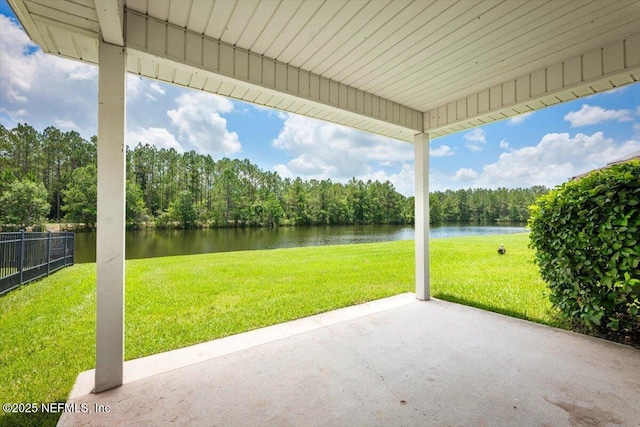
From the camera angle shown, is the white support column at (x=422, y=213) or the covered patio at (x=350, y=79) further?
the white support column at (x=422, y=213)

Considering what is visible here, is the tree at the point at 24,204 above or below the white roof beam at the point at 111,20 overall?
below

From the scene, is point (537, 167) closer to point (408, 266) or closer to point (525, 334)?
point (408, 266)

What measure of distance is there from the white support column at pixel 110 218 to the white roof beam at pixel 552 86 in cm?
324

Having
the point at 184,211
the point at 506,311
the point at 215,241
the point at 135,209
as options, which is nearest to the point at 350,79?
the point at 506,311

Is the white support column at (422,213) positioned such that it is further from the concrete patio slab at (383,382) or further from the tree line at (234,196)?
the tree line at (234,196)

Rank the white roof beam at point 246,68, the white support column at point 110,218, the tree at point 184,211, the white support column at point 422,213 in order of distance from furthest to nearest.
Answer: the tree at point 184,211
the white support column at point 422,213
the white roof beam at point 246,68
the white support column at point 110,218

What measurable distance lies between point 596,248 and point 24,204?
25.0ft

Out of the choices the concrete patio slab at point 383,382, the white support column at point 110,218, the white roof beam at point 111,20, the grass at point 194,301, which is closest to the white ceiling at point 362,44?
the white roof beam at point 111,20

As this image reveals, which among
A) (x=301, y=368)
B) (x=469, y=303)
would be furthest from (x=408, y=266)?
(x=301, y=368)

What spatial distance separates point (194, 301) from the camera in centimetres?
379

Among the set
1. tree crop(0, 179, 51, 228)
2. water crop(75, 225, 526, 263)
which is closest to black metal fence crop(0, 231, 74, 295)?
tree crop(0, 179, 51, 228)

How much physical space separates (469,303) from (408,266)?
287 centimetres

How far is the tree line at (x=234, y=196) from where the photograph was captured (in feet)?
21.4

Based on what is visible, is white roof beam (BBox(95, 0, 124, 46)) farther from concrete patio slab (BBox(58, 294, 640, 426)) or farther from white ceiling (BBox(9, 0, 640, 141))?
concrete patio slab (BBox(58, 294, 640, 426))
